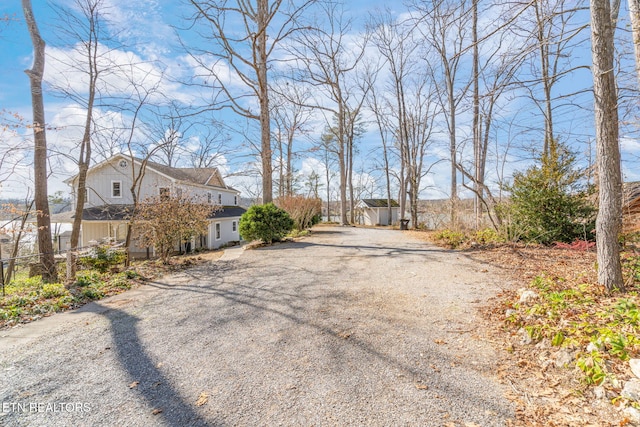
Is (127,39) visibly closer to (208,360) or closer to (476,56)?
(208,360)

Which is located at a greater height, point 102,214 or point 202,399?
point 102,214

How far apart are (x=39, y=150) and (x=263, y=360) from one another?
30.4ft

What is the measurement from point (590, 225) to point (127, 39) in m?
14.6

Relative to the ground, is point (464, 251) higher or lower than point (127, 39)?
lower

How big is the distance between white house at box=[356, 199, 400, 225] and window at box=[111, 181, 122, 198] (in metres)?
22.9

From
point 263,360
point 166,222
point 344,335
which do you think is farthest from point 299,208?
point 263,360

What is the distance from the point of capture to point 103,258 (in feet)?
26.7

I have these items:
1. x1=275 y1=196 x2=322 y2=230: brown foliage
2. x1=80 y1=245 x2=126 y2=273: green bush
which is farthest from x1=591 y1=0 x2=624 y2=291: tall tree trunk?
x1=275 y1=196 x2=322 y2=230: brown foliage

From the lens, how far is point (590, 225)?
23.4 feet

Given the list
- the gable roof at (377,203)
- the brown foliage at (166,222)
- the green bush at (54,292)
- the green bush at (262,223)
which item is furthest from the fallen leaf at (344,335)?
the gable roof at (377,203)

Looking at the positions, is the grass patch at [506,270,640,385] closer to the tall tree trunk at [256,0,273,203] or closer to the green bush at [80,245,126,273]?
the tall tree trunk at [256,0,273,203]

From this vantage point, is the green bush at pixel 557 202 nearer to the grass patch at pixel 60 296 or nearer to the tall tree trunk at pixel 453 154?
the tall tree trunk at pixel 453 154

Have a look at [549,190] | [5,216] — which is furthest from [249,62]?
[549,190]

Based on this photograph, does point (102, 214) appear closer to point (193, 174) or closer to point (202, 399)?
point (193, 174)
